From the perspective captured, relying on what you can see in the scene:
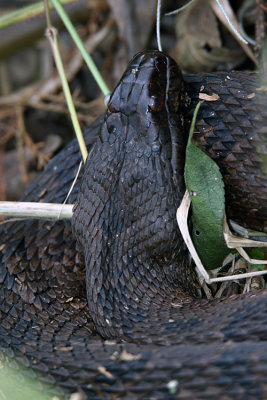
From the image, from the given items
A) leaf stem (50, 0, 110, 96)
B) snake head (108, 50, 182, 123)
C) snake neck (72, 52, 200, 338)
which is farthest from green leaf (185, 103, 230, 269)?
leaf stem (50, 0, 110, 96)

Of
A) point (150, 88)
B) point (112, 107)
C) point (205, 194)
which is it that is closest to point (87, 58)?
point (112, 107)

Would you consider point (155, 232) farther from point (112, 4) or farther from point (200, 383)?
point (112, 4)

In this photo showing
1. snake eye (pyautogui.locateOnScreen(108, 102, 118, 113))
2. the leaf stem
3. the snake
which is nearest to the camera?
the snake

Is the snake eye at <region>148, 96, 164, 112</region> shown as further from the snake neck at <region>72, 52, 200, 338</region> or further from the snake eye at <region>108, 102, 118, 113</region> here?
the snake eye at <region>108, 102, 118, 113</region>

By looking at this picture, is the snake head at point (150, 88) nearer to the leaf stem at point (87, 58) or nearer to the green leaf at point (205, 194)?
the green leaf at point (205, 194)

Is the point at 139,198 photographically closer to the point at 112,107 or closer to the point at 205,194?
the point at 205,194

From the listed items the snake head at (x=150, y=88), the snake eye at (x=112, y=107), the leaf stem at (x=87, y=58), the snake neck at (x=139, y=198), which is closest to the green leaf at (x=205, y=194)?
the snake neck at (x=139, y=198)

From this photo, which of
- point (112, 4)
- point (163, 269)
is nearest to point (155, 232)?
point (163, 269)
